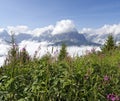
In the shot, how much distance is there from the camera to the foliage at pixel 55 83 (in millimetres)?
6238

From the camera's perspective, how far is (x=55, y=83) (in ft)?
21.1

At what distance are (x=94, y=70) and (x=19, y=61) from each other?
7.31 feet

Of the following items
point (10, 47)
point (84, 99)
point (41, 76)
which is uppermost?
point (10, 47)

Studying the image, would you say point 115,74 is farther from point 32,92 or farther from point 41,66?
point 32,92

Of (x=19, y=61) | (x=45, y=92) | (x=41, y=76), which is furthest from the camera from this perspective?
(x=19, y=61)

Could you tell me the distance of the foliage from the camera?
6.24m

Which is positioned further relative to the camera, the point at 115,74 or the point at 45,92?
A: the point at 115,74

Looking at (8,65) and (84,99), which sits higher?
(8,65)

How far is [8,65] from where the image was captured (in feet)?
24.4

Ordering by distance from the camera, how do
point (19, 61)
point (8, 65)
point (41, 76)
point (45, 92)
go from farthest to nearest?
point (19, 61) < point (8, 65) < point (41, 76) < point (45, 92)

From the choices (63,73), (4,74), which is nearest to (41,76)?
(63,73)

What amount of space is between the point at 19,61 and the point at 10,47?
873mm

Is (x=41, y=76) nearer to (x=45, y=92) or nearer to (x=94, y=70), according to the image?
(x=45, y=92)

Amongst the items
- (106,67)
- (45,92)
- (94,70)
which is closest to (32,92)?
(45,92)
